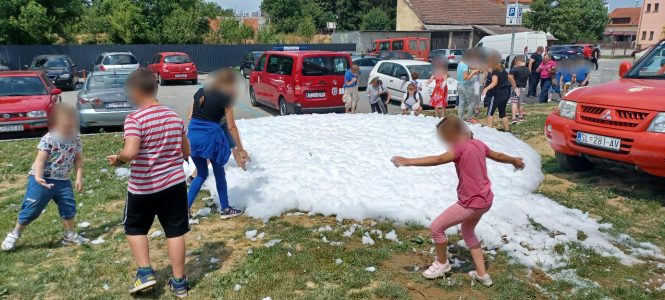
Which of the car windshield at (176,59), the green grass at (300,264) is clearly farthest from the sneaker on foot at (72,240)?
the car windshield at (176,59)

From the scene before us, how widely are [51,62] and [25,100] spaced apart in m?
13.3

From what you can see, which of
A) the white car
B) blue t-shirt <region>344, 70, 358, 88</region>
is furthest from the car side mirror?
the white car

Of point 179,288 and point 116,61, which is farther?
point 116,61

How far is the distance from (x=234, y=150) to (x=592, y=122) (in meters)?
4.36

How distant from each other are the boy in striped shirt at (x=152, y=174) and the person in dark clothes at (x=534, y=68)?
14463 mm

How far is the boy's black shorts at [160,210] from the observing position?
11.5 feet

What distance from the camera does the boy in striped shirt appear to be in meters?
3.38

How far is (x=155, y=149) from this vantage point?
344 cm

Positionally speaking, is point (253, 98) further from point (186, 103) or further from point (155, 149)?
point (155, 149)

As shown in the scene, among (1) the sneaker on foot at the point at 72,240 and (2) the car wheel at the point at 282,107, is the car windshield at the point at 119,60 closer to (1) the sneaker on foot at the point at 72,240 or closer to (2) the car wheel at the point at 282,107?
(2) the car wheel at the point at 282,107

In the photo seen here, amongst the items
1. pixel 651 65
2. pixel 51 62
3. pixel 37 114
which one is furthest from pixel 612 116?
pixel 51 62

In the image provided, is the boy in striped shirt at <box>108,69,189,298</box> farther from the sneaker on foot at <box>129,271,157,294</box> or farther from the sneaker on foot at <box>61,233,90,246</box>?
the sneaker on foot at <box>61,233,90,246</box>

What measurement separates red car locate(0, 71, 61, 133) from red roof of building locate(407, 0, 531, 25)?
130 feet

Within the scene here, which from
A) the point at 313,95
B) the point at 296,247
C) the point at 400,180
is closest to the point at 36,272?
the point at 296,247
